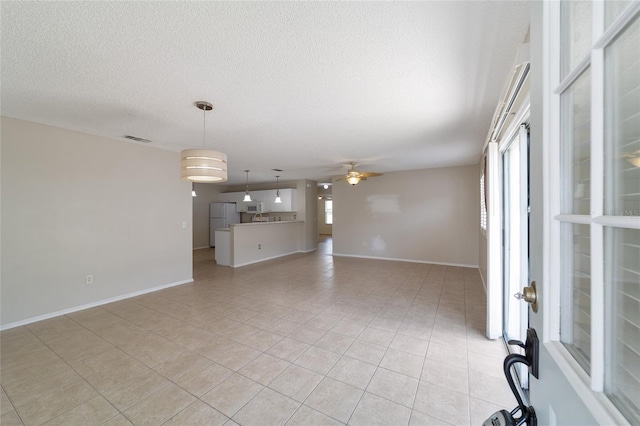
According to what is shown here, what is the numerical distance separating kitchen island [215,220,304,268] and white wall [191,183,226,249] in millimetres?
2904

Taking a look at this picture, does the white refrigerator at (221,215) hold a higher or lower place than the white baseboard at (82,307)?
higher

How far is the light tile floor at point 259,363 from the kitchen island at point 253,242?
7.42 feet

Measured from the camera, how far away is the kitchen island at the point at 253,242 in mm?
6207

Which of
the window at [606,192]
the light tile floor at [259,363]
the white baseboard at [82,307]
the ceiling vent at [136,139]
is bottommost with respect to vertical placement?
the light tile floor at [259,363]

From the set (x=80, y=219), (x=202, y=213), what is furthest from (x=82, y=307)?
(x=202, y=213)

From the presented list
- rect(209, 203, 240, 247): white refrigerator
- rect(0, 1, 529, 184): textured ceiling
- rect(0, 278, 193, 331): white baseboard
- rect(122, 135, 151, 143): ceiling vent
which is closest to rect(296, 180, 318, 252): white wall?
rect(209, 203, 240, 247): white refrigerator

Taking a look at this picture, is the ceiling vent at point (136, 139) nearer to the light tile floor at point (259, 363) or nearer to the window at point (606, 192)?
the light tile floor at point (259, 363)

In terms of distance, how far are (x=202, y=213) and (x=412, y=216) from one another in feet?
24.0

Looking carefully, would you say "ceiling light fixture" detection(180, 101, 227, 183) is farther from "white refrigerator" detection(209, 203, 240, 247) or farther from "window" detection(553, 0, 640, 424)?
"white refrigerator" detection(209, 203, 240, 247)

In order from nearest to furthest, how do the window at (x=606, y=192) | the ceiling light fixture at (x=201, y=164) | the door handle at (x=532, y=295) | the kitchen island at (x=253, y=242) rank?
the window at (x=606, y=192), the door handle at (x=532, y=295), the ceiling light fixture at (x=201, y=164), the kitchen island at (x=253, y=242)

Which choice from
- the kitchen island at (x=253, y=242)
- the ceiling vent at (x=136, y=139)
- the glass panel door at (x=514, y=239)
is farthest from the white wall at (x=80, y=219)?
the glass panel door at (x=514, y=239)

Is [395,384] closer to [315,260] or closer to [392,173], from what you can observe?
[315,260]

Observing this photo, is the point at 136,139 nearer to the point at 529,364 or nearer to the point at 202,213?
the point at 529,364

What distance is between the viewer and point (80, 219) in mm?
3500
